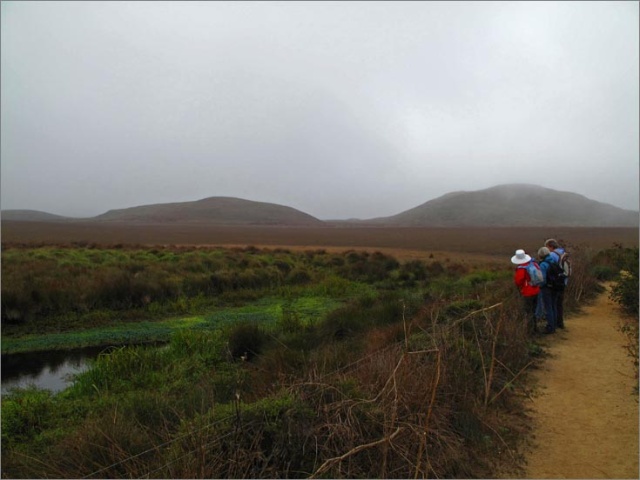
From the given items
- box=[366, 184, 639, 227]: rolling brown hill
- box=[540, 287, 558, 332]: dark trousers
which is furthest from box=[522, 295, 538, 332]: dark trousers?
box=[366, 184, 639, 227]: rolling brown hill

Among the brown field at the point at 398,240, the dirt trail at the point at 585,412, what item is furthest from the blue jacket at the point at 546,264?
the brown field at the point at 398,240

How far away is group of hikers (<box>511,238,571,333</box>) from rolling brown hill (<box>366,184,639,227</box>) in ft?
472

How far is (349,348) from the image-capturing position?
26.3 feet

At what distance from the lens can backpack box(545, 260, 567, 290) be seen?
309 inches

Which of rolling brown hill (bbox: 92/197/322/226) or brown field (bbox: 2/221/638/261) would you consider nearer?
brown field (bbox: 2/221/638/261)

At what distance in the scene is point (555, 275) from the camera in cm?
785

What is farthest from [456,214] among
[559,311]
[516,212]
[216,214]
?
[559,311]

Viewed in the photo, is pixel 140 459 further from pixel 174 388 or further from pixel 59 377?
pixel 59 377

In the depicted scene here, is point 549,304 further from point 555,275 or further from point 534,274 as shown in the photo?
point 534,274

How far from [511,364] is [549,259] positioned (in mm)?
2669

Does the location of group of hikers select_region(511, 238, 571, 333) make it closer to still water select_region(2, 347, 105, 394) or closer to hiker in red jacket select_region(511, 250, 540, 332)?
hiker in red jacket select_region(511, 250, 540, 332)

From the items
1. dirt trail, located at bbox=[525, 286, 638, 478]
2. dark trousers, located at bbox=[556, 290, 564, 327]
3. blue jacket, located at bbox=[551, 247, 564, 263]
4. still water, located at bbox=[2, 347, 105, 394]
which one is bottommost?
still water, located at bbox=[2, 347, 105, 394]

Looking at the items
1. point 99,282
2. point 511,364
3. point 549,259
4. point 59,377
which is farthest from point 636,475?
point 99,282

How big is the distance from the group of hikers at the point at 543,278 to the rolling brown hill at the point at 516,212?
144 metres
